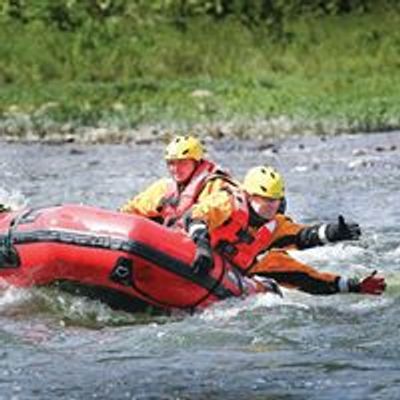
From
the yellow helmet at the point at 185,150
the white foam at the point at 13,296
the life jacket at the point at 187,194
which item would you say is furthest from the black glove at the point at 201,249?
the white foam at the point at 13,296

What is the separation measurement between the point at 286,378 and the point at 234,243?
2.91m

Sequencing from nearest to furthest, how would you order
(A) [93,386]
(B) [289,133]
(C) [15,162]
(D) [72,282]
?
(A) [93,386] < (D) [72,282] < (C) [15,162] < (B) [289,133]

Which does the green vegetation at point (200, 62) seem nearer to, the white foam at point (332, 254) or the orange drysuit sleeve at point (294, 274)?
the white foam at point (332, 254)

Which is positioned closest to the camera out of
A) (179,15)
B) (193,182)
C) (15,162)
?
(193,182)

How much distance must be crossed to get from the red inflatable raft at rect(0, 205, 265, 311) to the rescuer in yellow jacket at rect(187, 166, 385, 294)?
0.71ft

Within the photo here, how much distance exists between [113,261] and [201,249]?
2.12 ft

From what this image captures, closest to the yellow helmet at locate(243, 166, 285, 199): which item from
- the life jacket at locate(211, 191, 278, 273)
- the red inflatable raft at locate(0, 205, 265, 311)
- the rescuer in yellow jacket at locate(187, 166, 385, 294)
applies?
the rescuer in yellow jacket at locate(187, 166, 385, 294)

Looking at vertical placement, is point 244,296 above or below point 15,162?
above

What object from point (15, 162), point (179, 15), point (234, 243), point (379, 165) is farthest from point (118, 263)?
point (179, 15)

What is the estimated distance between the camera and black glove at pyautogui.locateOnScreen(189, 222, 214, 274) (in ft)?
35.6

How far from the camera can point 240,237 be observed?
11422 millimetres

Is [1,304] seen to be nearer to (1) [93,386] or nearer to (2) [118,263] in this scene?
(2) [118,263]

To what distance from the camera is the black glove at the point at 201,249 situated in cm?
1086

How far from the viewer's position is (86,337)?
400 inches
